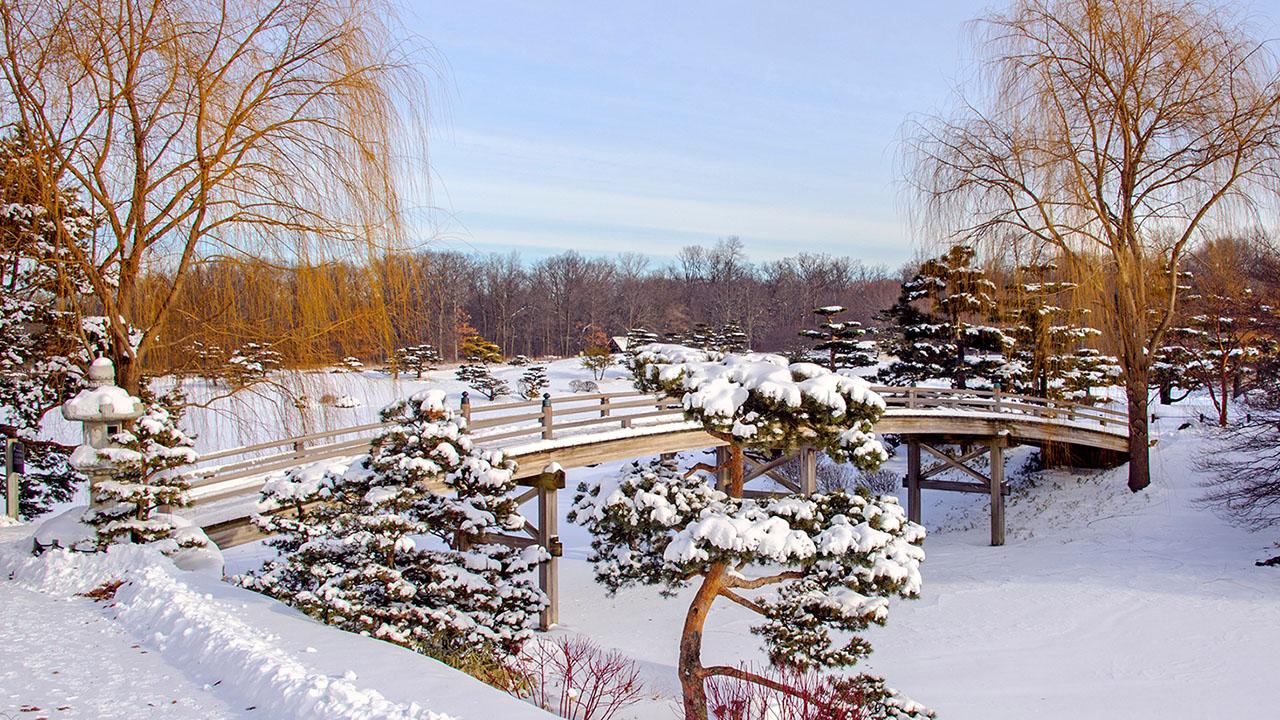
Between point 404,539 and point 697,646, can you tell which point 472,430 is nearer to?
point 404,539

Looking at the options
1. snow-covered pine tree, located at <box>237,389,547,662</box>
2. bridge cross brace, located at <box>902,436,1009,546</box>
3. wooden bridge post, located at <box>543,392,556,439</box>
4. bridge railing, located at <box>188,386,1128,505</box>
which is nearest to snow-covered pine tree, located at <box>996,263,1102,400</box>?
bridge railing, located at <box>188,386,1128,505</box>

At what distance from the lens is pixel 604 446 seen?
13297 millimetres

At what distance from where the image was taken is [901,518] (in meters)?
7.66

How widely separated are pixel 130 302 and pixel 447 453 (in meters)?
3.30

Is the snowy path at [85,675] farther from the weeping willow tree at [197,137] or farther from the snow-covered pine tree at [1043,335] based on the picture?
the snow-covered pine tree at [1043,335]

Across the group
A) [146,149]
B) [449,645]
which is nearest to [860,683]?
[449,645]

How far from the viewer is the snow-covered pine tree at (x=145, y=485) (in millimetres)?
8086

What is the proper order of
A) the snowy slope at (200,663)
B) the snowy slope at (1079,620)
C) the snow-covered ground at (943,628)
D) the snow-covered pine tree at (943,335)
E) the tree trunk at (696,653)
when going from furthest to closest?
the snow-covered pine tree at (943,335)
the snowy slope at (1079,620)
the tree trunk at (696,653)
the snow-covered ground at (943,628)
the snowy slope at (200,663)

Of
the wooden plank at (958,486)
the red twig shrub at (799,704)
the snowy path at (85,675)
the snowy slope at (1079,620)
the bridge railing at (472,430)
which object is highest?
the bridge railing at (472,430)

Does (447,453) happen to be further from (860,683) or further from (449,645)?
(860,683)

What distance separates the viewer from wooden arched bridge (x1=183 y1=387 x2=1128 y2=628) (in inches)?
365

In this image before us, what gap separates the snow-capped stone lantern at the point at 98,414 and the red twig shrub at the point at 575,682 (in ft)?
14.0

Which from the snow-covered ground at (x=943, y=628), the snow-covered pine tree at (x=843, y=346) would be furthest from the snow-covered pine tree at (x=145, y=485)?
the snow-covered pine tree at (x=843, y=346)

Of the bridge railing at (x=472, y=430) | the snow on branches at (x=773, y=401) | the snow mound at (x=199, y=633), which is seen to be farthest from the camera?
the bridge railing at (x=472, y=430)
